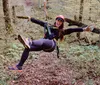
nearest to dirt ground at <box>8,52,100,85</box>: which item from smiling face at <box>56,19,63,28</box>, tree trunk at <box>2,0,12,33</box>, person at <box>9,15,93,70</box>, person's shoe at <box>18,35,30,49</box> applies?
person at <box>9,15,93,70</box>

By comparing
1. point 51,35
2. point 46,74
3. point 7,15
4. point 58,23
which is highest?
point 58,23

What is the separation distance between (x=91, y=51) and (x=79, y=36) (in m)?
3.87

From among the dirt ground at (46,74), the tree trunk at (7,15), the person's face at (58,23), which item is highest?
the person's face at (58,23)

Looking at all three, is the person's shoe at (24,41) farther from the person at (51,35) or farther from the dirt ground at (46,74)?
the dirt ground at (46,74)

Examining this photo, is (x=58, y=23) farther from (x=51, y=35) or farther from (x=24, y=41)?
(x=24, y=41)

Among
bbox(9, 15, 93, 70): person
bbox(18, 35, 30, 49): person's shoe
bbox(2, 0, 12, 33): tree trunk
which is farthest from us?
bbox(2, 0, 12, 33): tree trunk

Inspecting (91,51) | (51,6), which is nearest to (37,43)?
(91,51)

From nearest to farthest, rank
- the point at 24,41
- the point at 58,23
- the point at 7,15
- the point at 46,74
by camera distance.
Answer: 1. the point at 24,41
2. the point at 58,23
3. the point at 46,74
4. the point at 7,15

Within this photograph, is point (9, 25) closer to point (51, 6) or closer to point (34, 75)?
point (34, 75)

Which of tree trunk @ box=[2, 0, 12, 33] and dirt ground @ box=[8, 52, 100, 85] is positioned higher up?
tree trunk @ box=[2, 0, 12, 33]

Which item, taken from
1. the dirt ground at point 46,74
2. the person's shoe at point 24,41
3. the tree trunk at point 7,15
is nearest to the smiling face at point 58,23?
the person's shoe at point 24,41

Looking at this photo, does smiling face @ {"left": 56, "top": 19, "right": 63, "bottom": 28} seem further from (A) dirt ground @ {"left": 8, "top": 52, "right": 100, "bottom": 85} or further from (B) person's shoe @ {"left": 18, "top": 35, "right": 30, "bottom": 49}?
(A) dirt ground @ {"left": 8, "top": 52, "right": 100, "bottom": 85}

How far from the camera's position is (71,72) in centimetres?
763


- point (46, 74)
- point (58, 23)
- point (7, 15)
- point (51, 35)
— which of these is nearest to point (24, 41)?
point (51, 35)
